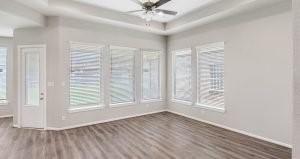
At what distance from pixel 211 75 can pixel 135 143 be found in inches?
116

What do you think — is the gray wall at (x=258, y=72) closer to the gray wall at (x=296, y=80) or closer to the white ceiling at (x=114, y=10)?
the white ceiling at (x=114, y=10)

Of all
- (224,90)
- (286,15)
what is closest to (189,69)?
(224,90)

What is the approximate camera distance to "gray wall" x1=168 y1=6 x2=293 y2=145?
12.4 ft

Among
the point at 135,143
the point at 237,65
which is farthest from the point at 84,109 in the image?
the point at 237,65

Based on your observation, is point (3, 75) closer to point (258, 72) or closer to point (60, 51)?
point (60, 51)

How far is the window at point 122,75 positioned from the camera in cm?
598

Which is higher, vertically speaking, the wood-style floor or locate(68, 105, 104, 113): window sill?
locate(68, 105, 104, 113): window sill

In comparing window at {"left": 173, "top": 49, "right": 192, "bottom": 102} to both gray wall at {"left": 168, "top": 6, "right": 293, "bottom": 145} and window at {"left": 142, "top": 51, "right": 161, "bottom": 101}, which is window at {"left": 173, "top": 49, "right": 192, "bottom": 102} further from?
gray wall at {"left": 168, "top": 6, "right": 293, "bottom": 145}

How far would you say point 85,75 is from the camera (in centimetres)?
547

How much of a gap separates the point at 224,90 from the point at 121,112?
3155 millimetres

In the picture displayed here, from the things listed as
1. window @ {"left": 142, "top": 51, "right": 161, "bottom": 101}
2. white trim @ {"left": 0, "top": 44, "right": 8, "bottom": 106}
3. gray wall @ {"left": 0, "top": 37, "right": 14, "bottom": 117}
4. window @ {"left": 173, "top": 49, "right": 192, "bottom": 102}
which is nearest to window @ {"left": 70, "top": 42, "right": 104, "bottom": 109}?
window @ {"left": 142, "top": 51, "right": 161, "bottom": 101}

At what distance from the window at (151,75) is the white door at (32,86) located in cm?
312

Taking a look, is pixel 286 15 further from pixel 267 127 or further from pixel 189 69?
pixel 189 69

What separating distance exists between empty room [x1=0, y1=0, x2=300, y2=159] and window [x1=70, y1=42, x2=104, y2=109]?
28 millimetres
